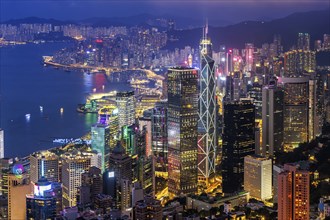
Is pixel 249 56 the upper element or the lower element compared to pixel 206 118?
upper

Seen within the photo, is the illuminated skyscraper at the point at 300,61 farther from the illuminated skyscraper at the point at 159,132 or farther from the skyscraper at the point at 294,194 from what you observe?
the skyscraper at the point at 294,194

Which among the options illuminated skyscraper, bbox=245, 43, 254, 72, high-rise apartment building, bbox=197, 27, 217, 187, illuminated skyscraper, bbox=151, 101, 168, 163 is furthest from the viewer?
illuminated skyscraper, bbox=245, 43, 254, 72

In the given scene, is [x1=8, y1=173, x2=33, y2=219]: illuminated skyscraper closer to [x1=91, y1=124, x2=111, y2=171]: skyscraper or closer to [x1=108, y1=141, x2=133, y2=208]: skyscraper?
[x1=108, y1=141, x2=133, y2=208]: skyscraper

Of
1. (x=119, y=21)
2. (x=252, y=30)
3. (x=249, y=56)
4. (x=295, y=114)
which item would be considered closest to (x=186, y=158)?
(x=295, y=114)

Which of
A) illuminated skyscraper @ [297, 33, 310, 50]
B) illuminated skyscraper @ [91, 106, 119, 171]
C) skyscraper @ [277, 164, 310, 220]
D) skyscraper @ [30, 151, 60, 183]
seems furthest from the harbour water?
skyscraper @ [277, 164, 310, 220]

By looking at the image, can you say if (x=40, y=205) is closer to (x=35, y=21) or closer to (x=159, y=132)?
(x=159, y=132)

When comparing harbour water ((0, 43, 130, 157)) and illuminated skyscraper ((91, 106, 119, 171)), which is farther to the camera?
harbour water ((0, 43, 130, 157))

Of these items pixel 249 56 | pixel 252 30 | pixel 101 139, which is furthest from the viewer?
pixel 249 56
